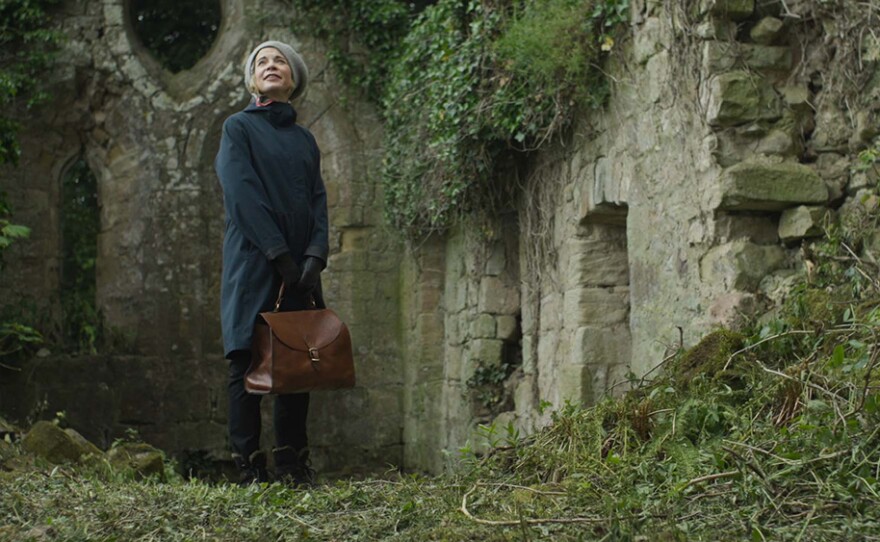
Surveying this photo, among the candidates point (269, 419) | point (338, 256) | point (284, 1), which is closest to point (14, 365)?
point (269, 419)

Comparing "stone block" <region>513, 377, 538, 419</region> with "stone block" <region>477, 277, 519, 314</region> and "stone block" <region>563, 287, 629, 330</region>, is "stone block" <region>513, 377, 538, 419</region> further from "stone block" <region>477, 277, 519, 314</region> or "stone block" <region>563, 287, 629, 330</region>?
"stone block" <region>563, 287, 629, 330</region>

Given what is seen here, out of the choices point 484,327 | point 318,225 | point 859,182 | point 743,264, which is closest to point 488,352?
point 484,327

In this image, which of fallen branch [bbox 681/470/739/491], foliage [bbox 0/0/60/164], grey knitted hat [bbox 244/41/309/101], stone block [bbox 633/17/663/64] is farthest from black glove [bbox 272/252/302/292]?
foliage [bbox 0/0/60/164]

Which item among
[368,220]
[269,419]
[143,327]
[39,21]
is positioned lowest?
[269,419]

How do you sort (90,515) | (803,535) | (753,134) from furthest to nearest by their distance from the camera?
(753,134) < (90,515) < (803,535)

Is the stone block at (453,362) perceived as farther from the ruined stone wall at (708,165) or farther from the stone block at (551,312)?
the ruined stone wall at (708,165)

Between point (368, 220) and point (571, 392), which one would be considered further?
point (368, 220)

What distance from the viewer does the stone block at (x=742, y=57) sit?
5.20 metres

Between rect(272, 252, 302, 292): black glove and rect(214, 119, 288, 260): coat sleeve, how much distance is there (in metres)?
0.03

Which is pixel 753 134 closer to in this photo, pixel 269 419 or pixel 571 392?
pixel 571 392

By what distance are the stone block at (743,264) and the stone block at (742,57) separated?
695 millimetres

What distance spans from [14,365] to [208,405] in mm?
1381

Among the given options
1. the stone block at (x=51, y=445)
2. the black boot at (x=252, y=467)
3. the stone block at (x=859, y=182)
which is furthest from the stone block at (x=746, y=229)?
the stone block at (x=51, y=445)

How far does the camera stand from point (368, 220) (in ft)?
31.9
